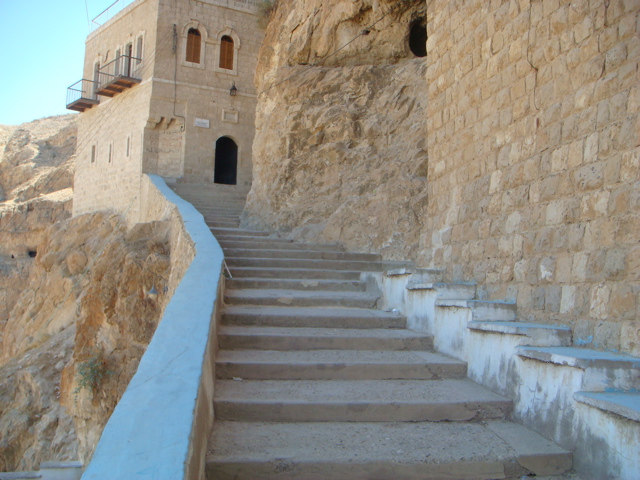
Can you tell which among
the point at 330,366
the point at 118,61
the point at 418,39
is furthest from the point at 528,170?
the point at 118,61

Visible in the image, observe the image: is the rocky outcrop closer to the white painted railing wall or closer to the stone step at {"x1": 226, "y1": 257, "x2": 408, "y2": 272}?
the stone step at {"x1": 226, "y1": 257, "x2": 408, "y2": 272}

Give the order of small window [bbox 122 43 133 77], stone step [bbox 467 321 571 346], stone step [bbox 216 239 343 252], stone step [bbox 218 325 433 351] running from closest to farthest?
stone step [bbox 467 321 571 346]
stone step [bbox 218 325 433 351]
stone step [bbox 216 239 343 252]
small window [bbox 122 43 133 77]

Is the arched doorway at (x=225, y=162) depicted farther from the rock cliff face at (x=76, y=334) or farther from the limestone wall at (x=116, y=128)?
the rock cliff face at (x=76, y=334)

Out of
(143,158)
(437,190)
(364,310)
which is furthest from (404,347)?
(143,158)

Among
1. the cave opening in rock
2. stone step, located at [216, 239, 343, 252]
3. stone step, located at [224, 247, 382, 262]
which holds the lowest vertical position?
stone step, located at [224, 247, 382, 262]

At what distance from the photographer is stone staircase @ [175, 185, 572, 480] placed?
9.99 feet

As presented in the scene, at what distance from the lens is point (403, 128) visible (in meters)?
9.33

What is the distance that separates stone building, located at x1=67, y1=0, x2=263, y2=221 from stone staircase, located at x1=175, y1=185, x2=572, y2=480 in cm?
1309

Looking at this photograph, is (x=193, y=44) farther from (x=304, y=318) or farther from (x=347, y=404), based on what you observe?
(x=347, y=404)

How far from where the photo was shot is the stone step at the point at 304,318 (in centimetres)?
514

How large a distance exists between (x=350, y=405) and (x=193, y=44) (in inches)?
702

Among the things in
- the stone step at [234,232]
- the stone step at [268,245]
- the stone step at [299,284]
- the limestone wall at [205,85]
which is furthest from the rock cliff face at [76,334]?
the stone step at [299,284]

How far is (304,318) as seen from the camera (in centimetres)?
526

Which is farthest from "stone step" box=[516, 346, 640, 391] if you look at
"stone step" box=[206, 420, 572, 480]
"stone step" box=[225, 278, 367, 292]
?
"stone step" box=[225, 278, 367, 292]
